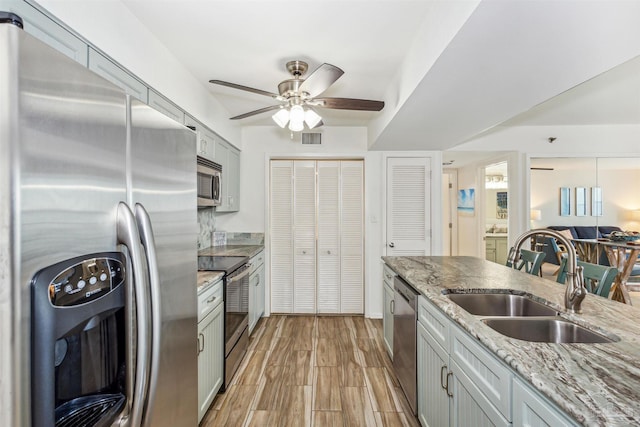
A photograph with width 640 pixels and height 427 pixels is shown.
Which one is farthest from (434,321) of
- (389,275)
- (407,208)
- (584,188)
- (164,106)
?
(584,188)

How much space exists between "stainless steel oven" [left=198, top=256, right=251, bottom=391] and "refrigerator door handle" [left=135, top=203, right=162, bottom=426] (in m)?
1.36

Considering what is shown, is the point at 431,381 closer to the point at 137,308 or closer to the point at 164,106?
the point at 137,308

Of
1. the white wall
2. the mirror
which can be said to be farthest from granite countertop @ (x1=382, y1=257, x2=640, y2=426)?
the mirror

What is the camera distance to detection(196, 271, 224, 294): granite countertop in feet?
5.86

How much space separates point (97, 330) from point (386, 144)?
322 cm

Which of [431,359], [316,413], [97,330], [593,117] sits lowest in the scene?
[316,413]

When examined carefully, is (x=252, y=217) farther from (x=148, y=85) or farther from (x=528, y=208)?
(x=528, y=208)

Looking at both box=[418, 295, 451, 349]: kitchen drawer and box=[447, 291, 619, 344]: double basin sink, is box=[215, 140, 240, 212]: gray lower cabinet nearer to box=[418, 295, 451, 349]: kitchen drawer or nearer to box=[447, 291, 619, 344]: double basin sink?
box=[418, 295, 451, 349]: kitchen drawer

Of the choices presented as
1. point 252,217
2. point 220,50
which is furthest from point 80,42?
point 252,217

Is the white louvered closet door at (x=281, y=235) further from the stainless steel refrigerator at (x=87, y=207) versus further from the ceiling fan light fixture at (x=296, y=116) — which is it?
the stainless steel refrigerator at (x=87, y=207)

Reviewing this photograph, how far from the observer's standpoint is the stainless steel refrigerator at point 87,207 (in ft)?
1.78

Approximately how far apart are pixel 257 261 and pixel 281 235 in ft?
1.91

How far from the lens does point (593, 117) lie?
3500mm

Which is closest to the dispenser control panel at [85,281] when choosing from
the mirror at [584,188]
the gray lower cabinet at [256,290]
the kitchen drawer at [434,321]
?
the kitchen drawer at [434,321]
